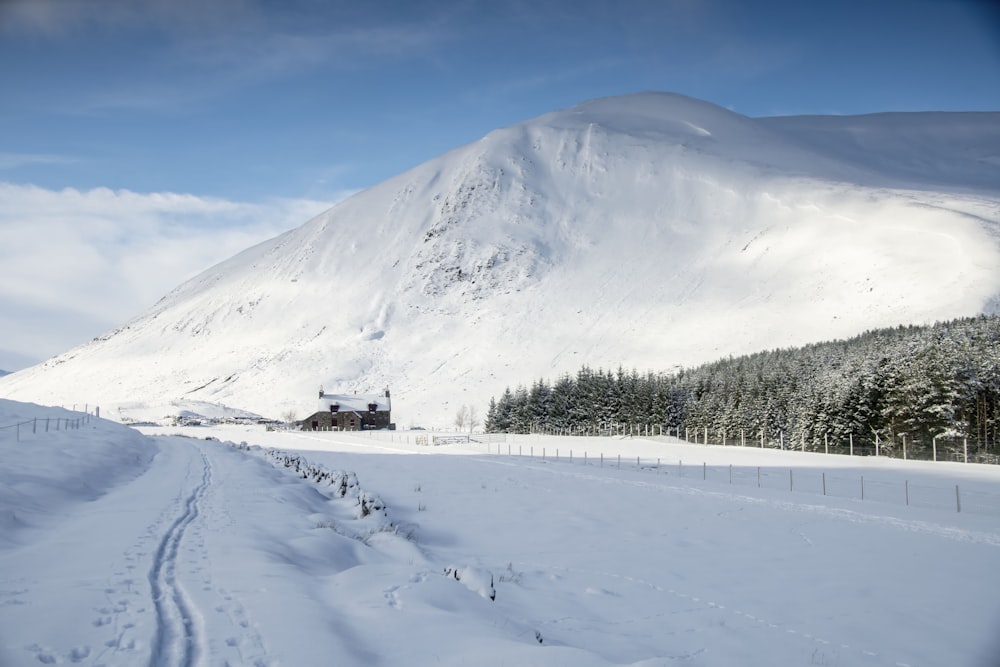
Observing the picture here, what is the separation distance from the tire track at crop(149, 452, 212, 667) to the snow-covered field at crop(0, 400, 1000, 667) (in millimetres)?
Answer: 32

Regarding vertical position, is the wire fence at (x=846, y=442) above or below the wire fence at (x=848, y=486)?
above

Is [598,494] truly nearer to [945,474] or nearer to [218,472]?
[218,472]

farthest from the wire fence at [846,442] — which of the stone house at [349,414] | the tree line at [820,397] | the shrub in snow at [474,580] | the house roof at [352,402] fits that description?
the shrub in snow at [474,580]

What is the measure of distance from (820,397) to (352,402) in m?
81.6

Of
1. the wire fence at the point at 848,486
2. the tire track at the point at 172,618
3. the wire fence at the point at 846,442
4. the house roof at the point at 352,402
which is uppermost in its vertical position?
the house roof at the point at 352,402

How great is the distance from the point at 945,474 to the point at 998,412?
932 inches

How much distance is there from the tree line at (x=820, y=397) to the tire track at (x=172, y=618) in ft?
173

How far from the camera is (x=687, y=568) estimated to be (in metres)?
15.4

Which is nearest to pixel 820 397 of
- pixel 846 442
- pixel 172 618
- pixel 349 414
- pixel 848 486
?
Answer: pixel 846 442

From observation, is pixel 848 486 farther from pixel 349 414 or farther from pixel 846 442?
pixel 349 414

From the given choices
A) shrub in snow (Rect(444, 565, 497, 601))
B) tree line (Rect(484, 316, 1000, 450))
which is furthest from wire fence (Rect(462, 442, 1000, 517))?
shrub in snow (Rect(444, 565, 497, 601))

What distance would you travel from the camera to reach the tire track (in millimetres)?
6727

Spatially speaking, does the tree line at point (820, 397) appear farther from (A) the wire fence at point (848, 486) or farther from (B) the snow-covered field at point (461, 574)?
(B) the snow-covered field at point (461, 574)

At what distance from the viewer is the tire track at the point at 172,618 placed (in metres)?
6.73
